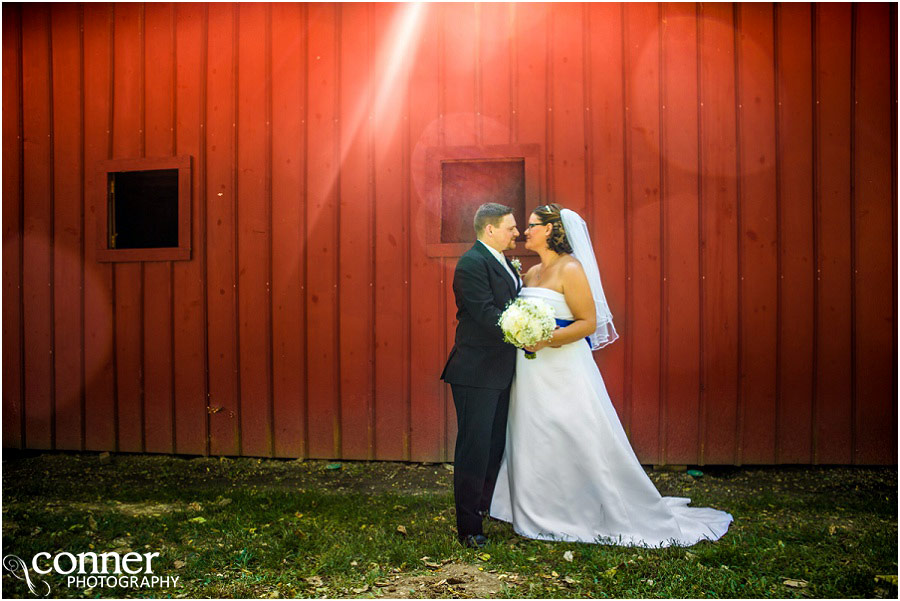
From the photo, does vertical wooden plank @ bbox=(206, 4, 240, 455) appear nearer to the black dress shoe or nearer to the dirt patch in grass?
the black dress shoe

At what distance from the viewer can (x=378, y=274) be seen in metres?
5.43

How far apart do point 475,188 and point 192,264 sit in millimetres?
2711

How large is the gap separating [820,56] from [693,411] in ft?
10.3

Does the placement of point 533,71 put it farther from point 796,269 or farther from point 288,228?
point 796,269

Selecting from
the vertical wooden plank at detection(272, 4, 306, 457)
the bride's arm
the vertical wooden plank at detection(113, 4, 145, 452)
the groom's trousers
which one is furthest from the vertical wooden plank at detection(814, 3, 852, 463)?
the vertical wooden plank at detection(113, 4, 145, 452)

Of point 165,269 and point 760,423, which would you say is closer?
point 760,423

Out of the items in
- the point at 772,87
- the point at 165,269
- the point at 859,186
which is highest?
the point at 772,87

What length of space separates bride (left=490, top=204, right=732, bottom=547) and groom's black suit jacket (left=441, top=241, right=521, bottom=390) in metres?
0.21

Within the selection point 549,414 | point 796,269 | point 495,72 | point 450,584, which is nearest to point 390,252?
point 495,72

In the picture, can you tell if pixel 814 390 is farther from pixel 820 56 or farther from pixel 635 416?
pixel 820 56

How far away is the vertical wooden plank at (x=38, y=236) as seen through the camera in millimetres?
5930

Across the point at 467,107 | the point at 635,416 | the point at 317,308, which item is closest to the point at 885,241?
the point at 635,416

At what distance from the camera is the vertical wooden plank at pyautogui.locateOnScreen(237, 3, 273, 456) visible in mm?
5586

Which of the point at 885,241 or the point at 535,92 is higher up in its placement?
the point at 535,92
